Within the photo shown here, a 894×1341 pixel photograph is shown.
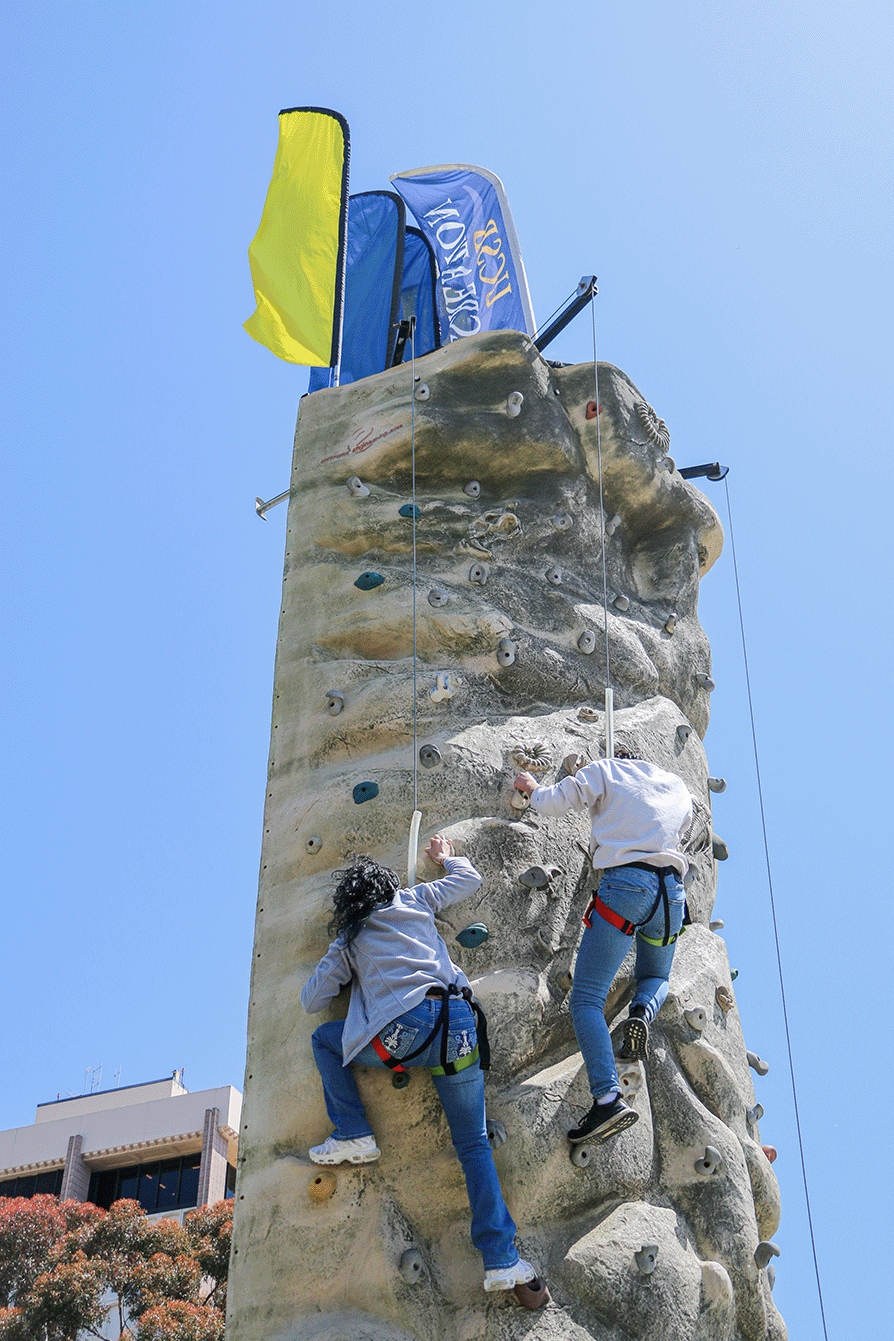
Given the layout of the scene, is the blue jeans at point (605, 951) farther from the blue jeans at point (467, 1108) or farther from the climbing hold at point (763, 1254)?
the climbing hold at point (763, 1254)

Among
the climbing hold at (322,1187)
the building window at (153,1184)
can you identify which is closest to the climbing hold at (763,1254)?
the climbing hold at (322,1187)

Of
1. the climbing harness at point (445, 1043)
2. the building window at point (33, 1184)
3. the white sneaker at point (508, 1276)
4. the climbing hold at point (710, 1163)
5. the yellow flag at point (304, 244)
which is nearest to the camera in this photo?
the white sneaker at point (508, 1276)

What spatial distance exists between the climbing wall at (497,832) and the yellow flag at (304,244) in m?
0.74

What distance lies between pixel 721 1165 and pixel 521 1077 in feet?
3.19

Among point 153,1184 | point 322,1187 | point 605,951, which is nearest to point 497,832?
point 605,951

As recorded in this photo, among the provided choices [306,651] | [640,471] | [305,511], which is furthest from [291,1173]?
[640,471]

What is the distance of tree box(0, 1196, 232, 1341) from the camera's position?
1162 cm

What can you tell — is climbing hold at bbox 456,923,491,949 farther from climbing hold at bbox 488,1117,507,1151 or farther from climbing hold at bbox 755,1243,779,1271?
climbing hold at bbox 755,1243,779,1271

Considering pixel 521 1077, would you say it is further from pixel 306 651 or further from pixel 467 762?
pixel 306 651

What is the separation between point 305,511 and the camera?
7.39 metres

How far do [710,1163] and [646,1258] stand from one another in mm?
644

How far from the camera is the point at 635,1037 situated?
5.29m

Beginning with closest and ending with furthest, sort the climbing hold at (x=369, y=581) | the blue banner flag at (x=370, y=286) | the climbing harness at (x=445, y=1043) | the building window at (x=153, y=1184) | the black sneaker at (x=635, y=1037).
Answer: the climbing harness at (x=445, y=1043), the black sneaker at (x=635, y=1037), the climbing hold at (x=369, y=581), the blue banner flag at (x=370, y=286), the building window at (x=153, y=1184)

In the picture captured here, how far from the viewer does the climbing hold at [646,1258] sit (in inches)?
193
